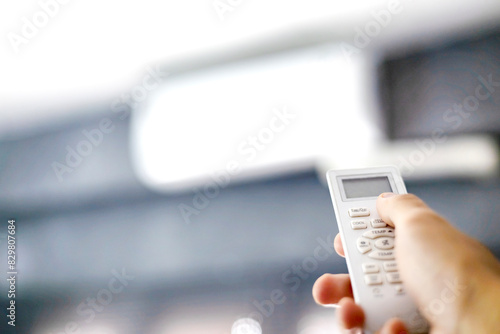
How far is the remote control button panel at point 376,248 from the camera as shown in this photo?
1.62 feet

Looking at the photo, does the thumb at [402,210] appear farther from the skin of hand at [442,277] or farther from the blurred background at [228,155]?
the blurred background at [228,155]

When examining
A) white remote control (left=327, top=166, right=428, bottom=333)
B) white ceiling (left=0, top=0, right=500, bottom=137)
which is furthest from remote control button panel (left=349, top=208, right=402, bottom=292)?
white ceiling (left=0, top=0, right=500, bottom=137)

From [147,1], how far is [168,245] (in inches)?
34.2

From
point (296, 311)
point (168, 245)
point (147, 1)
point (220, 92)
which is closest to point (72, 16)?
point (147, 1)


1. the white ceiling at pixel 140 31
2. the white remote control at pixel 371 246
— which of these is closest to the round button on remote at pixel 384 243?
the white remote control at pixel 371 246

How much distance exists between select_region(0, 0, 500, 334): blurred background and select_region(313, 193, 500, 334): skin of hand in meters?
0.83

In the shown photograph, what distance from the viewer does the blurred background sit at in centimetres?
121

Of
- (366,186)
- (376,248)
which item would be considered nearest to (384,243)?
(376,248)

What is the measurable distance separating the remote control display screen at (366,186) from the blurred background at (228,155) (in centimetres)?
68

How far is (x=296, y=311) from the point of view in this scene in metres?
1.31

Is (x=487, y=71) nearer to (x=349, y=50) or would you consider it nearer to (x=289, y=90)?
(x=349, y=50)

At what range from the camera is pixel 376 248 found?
1.73ft

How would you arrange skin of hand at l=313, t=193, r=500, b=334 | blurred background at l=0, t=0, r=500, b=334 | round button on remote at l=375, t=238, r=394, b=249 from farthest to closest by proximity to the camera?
blurred background at l=0, t=0, r=500, b=334
round button on remote at l=375, t=238, r=394, b=249
skin of hand at l=313, t=193, r=500, b=334

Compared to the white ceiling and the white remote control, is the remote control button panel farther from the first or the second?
the white ceiling
